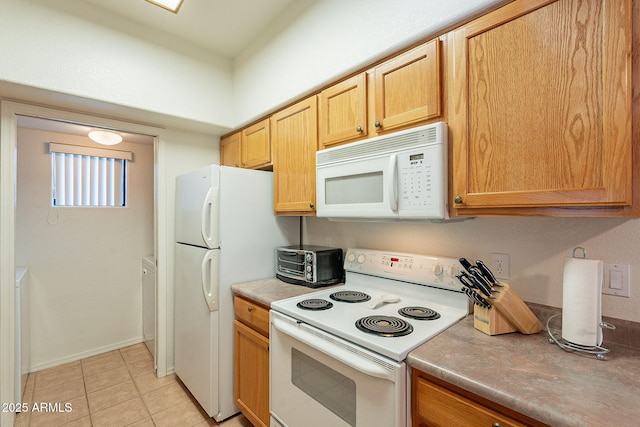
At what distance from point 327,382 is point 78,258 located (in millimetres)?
2896

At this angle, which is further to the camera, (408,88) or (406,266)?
(406,266)

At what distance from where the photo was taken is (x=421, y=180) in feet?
4.05

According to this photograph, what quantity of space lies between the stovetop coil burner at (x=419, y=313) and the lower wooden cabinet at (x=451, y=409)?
36cm

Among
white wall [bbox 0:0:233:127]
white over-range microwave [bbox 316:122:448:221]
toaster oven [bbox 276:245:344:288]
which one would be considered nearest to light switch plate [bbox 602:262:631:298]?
white over-range microwave [bbox 316:122:448:221]

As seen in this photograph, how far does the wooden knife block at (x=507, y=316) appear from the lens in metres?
1.10

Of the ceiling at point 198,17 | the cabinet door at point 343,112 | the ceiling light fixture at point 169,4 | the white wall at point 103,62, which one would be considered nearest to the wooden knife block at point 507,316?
the cabinet door at point 343,112

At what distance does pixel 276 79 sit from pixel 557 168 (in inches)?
68.4

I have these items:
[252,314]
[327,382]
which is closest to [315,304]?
[327,382]

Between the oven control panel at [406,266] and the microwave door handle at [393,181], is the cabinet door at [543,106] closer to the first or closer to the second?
the microwave door handle at [393,181]

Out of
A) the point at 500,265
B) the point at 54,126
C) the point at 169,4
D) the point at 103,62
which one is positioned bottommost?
the point at 500,265

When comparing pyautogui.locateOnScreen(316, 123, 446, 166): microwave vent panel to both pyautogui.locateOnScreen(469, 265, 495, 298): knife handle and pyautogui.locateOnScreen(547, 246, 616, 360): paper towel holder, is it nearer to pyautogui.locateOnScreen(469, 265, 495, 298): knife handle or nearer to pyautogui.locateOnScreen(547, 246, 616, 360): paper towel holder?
pyautogui.locateOnScreen(469, 265, 495, 298): knife handle

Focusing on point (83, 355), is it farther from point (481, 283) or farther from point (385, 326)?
point (481, 283)

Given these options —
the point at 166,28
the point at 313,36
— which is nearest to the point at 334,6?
the point at 313,36

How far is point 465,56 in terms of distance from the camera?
1.14 m
